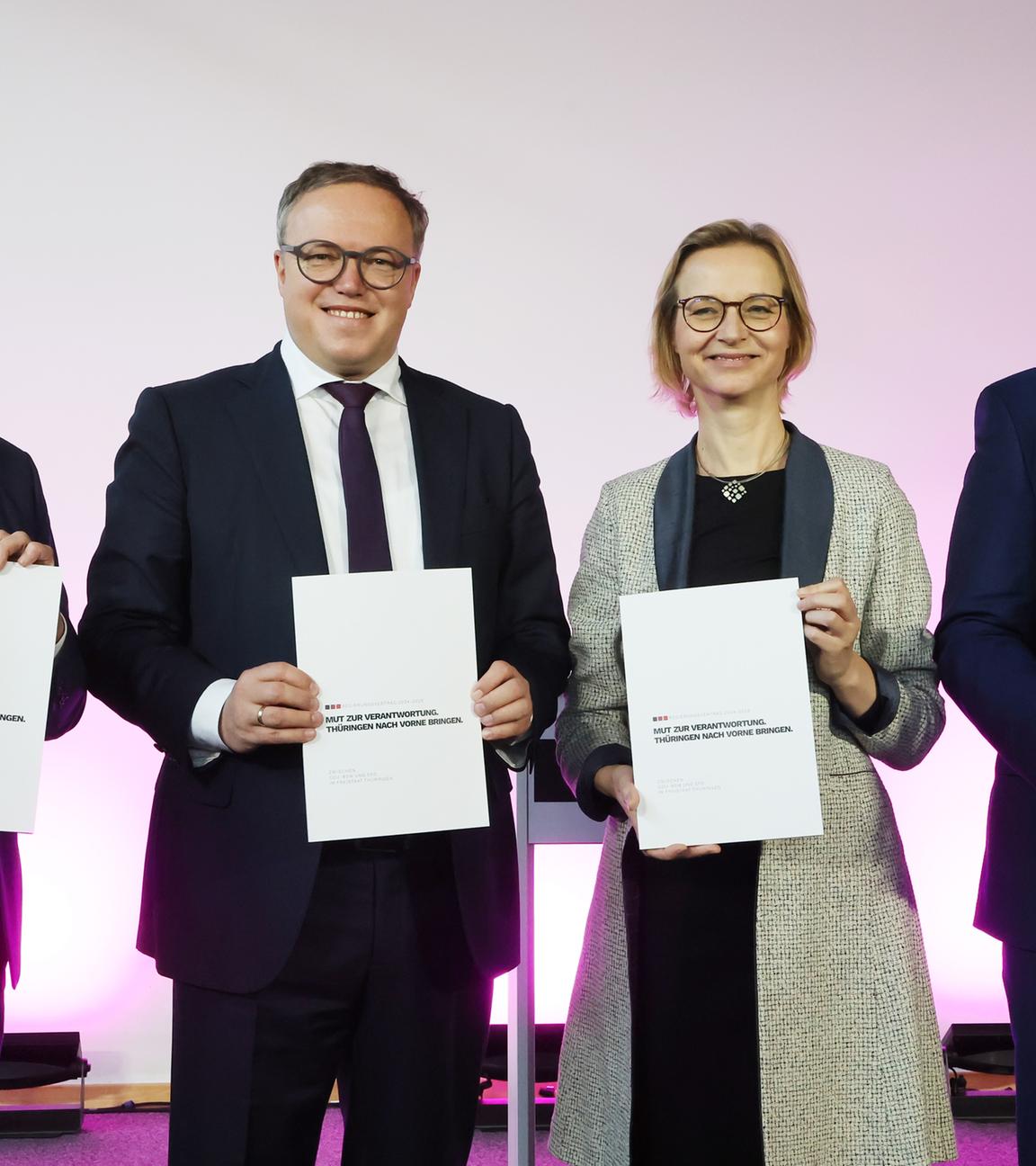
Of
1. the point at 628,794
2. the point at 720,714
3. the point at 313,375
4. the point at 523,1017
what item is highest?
the point at 313,375

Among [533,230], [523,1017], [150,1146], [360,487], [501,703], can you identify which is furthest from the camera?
[533,230]

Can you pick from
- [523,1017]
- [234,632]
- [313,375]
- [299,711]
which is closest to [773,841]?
[299,711]

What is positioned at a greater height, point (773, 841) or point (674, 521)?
point (674, 521)

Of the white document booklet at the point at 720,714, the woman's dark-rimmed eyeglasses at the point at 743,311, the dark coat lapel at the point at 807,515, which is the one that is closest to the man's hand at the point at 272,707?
the white document booklet at the point at 720,714

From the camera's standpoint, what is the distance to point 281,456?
1.78 meters

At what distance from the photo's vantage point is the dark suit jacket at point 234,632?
1647mm

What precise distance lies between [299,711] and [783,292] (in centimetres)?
104

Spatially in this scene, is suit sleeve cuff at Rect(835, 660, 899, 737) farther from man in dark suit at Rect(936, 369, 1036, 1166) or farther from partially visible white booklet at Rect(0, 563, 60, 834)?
partially visible white booklet at Rect(0, 563, 60, 834)

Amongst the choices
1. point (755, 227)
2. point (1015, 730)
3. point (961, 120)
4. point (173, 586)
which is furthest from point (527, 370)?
point (1015, 730)

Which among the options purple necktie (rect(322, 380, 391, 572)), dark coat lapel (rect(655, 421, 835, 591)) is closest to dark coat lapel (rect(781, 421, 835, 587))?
dark coat lapel (rect(655, 421, 835, 591))

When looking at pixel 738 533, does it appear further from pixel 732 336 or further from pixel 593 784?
pixel 593 784

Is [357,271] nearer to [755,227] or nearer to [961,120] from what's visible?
[755,227]

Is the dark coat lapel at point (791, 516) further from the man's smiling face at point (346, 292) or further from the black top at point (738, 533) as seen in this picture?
the man's smiling face at point (346, 292)

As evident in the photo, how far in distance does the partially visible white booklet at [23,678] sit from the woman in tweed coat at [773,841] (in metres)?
0.78
